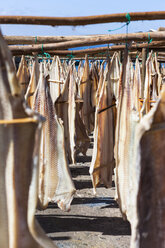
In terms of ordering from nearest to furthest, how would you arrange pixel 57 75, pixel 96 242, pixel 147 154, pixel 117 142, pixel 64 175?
pixel 147 154 → pixel 117 142 → pixel 64 175 → pixel 96 242 → pixel 57 75

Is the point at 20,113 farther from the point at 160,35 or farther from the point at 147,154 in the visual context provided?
the point at 160,35

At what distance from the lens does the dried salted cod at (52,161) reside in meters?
2.80

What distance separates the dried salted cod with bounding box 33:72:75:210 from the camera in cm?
280

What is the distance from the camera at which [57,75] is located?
5375 mm

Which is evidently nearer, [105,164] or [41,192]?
[41,192]

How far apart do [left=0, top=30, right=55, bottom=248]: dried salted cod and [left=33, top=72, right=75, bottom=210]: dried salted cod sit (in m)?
1.46

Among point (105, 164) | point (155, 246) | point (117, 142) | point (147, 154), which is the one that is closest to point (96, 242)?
point (105, 164)

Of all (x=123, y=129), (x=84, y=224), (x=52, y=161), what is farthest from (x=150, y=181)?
(x=84, y=224)

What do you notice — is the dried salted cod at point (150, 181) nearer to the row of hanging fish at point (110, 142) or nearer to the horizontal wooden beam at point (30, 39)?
the row of hanging fish at point (110, 142)

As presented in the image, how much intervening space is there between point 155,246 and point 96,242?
2.13 meters

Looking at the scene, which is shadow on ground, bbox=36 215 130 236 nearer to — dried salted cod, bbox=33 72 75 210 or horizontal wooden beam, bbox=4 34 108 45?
dried salted cod, bbox=33 72 75 210

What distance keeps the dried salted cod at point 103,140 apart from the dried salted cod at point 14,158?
6.02ft

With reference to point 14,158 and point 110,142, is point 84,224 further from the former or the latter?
point 14,158

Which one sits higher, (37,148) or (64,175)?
(37,148)
